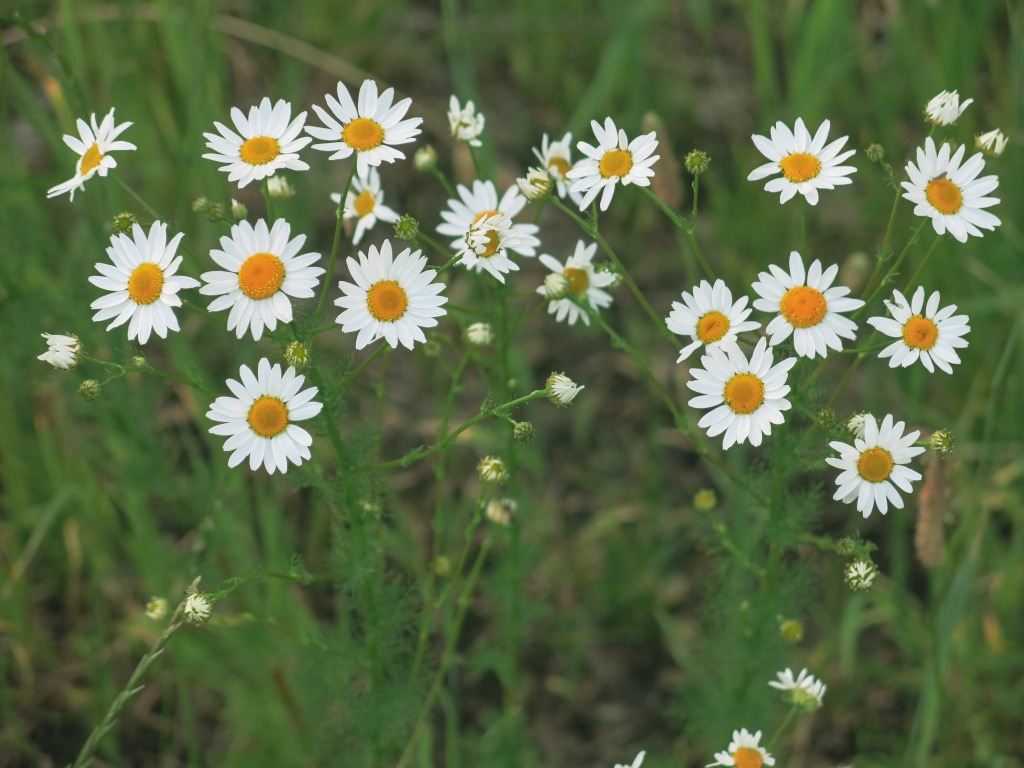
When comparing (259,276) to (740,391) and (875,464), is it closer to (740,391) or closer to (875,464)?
(740,391)

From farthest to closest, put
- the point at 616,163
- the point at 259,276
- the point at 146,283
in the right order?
the point at 616,163 → the point at 146,283 → the point at 259,276

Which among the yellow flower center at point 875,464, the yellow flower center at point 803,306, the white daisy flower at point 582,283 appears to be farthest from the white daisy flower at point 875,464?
the white daisy flower at point 582,283

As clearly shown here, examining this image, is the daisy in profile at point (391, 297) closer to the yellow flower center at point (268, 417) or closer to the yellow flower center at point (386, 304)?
the yellow flower center at point (386, 304)

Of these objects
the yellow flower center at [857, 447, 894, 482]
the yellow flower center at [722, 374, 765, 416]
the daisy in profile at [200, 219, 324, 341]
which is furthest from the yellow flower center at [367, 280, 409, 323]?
the yellow flower center at [857, 447, 894, 482]

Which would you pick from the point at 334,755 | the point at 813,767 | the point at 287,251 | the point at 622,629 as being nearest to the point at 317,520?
the point at 334,755

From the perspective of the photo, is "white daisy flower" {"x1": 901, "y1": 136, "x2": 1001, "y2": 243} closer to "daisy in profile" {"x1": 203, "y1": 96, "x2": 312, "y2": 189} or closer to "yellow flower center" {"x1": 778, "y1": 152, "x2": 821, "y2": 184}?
"yellow flower center" {"x1": 778, "y1": 152, "x2": 821, "y2": 184}

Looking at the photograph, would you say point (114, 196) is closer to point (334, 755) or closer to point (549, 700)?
point (334, 755)

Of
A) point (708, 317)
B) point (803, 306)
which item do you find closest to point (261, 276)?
point (708, 317)
